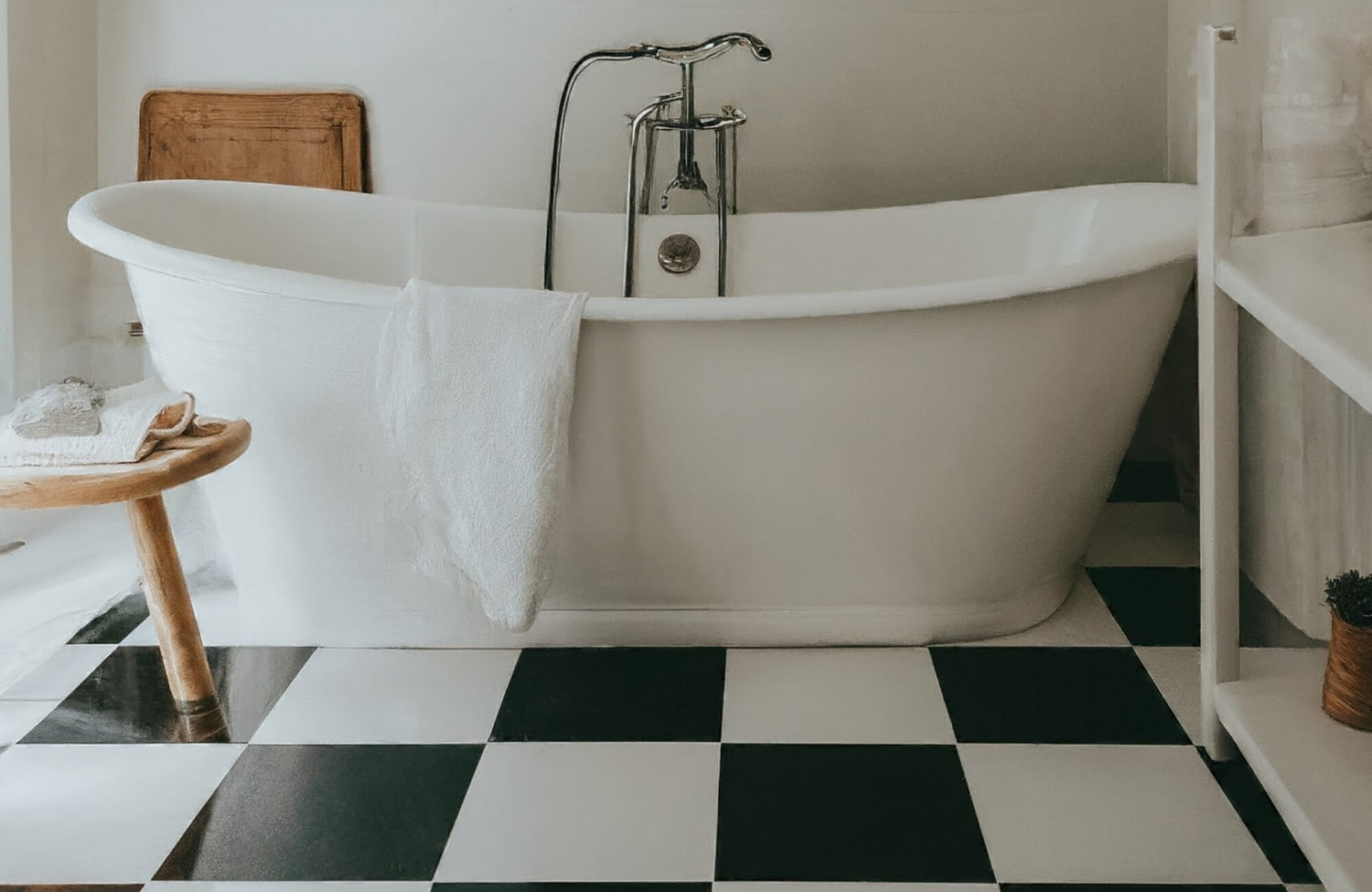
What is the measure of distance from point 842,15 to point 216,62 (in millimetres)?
1329

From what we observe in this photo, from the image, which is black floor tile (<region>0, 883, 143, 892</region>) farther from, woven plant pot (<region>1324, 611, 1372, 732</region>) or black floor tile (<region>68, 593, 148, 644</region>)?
woven plant pot (<region>1324, 611, 1372, 732</region>)

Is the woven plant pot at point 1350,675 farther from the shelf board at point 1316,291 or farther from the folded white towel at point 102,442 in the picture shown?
the folded white towel at point 102,442

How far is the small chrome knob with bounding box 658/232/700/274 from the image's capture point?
2549 mm

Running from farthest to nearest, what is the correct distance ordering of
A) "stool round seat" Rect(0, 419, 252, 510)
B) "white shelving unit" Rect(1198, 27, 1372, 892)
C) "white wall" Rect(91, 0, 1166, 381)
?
"white wall" Rect(91, 0, 1166, 381), "stool round seat" Rect(0, 419, 252, 510), "white shelving unit" Rect(1198, 27, 1372, 892)

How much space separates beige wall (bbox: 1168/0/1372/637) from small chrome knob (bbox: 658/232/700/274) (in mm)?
1002

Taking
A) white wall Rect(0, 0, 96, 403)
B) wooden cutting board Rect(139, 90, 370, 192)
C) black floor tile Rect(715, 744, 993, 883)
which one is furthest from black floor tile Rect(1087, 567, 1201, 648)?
white wall Rect(0, 0, 96, 403)

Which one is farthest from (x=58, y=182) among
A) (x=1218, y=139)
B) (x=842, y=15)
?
(x=1218, y=139)

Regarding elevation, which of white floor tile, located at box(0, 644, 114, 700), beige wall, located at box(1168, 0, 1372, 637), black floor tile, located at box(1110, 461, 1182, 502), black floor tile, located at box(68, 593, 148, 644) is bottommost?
white floor tile, located at box(0, 644, 114, 700)

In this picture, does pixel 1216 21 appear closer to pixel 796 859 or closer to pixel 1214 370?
pixel 1214 370

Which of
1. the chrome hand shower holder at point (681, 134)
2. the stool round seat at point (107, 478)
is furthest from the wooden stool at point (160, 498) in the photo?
the chrome hand shower holder at point (681, 134)

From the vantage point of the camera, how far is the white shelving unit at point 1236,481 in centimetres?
132

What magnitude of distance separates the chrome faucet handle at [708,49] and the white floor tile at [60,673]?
54.4 inches

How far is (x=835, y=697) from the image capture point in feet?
6.36

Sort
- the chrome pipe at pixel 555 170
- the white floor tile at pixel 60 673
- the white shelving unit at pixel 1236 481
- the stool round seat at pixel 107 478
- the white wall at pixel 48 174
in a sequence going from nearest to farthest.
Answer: the white shelving unit at pixel 1236 481, the stool round seat at pixel 107 478, the white floor tile at pixel 60 673, the chrome pipe at pixel 555 170, the white wall at pixel 48 174
